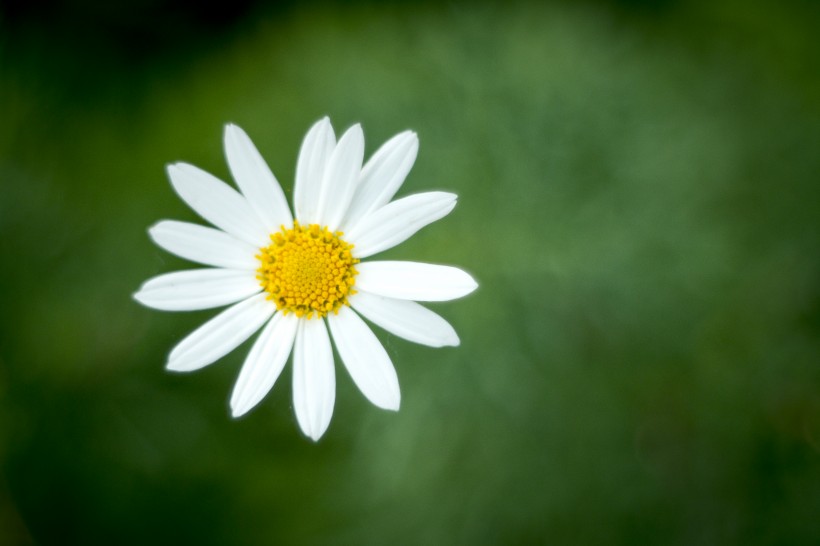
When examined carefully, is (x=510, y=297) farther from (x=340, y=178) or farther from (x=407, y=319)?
(x=340, y=178)

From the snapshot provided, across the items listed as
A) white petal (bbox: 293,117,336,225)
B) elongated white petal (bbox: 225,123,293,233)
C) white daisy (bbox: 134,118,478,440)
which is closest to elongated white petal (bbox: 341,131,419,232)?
white daisy (bbox: 134,118,478,440)

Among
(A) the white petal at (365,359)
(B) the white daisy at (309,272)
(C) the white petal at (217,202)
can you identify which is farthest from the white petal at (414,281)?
(C) the white petal at (217,202)

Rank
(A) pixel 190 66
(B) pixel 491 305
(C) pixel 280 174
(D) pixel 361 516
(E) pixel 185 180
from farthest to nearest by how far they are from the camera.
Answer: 1. (A) pixel 190 66
2. (D) pixel 361 516
3. (C) pixel 280 174
4. (B) pixel 491 305
5. (E) pixel 185 180

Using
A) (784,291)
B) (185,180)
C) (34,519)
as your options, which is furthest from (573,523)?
(34,519)

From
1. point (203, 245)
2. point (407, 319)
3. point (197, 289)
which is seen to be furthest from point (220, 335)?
point (407, 319)

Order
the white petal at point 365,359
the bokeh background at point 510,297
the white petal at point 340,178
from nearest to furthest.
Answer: the white petal at point 340,178, the white petal at point 365,359, the bokeh background at point 510,297

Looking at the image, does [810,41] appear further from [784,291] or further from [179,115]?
[179,115]

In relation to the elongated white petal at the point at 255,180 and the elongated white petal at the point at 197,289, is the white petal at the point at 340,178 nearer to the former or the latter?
the elongated white petal at the point at 255,180
